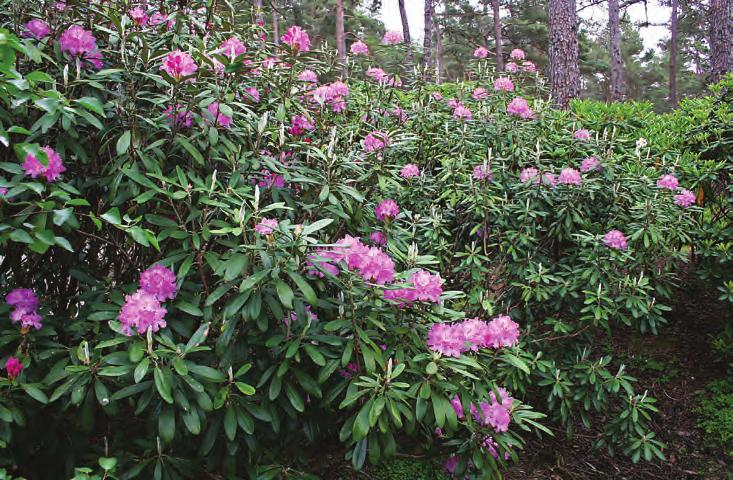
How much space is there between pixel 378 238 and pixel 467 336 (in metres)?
0.69

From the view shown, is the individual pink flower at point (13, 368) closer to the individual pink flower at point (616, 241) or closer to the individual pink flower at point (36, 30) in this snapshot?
the individual pink flower at point (36, 30)

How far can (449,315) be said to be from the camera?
192cm

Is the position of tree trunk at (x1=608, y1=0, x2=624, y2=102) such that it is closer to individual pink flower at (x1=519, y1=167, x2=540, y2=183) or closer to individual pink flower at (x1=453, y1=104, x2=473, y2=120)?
individual pink flower at (x1=453, y1=104, x2=473, y2=120)

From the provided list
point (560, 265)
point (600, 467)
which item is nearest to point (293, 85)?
point (560, 265)

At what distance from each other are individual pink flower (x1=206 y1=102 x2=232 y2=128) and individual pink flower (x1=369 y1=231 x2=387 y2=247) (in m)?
0.76

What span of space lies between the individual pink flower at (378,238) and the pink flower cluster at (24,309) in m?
1.29

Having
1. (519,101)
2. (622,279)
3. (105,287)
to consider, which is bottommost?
(622,279)

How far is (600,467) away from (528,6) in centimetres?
2041

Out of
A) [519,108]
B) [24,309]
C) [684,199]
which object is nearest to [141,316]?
[24,309]

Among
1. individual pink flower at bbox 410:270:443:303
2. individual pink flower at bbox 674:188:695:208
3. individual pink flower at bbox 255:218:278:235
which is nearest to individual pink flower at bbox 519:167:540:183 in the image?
individual pink flower at bbox 674:188:695:208

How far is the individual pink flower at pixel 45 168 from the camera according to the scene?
1.58m

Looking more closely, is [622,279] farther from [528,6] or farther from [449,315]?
[528,6]

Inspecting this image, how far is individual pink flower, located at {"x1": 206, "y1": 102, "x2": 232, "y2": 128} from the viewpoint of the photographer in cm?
194

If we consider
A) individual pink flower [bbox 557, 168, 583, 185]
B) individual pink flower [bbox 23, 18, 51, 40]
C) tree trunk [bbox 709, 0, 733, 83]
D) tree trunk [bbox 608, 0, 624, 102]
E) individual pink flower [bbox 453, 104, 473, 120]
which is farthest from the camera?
tree trunk [bbox 608, 0, 624, 102]
